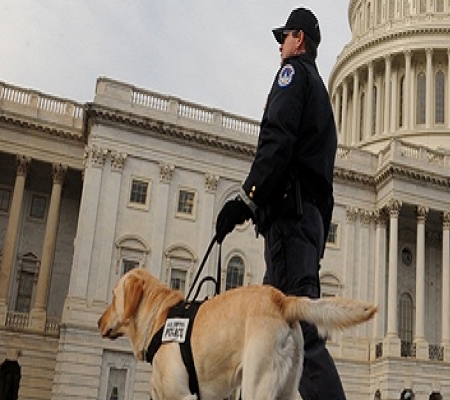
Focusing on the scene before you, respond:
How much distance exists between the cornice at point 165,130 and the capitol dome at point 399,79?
1682cm

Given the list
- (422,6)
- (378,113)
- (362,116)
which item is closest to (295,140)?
(378,113)

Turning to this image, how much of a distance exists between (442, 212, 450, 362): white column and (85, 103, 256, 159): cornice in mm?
11800

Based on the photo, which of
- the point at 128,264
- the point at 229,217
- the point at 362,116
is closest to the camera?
the point at 229,217

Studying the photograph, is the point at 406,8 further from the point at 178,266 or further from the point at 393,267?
the point at 178,266

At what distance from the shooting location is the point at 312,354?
4961 millimetres

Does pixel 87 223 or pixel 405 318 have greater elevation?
pixel 87 223

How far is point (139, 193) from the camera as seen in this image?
1300 inches

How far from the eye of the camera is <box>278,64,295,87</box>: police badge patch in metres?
5.62

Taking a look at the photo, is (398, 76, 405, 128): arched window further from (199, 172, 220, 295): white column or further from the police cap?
the police cap

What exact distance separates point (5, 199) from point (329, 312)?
3370 centimetres

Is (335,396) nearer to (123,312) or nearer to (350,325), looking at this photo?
(350,325)

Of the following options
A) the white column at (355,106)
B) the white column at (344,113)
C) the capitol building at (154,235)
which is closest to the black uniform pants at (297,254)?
the capitol building at (154,235)

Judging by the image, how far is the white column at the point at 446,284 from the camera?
35.9 m

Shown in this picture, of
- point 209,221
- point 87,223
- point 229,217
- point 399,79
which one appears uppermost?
point 399,79
